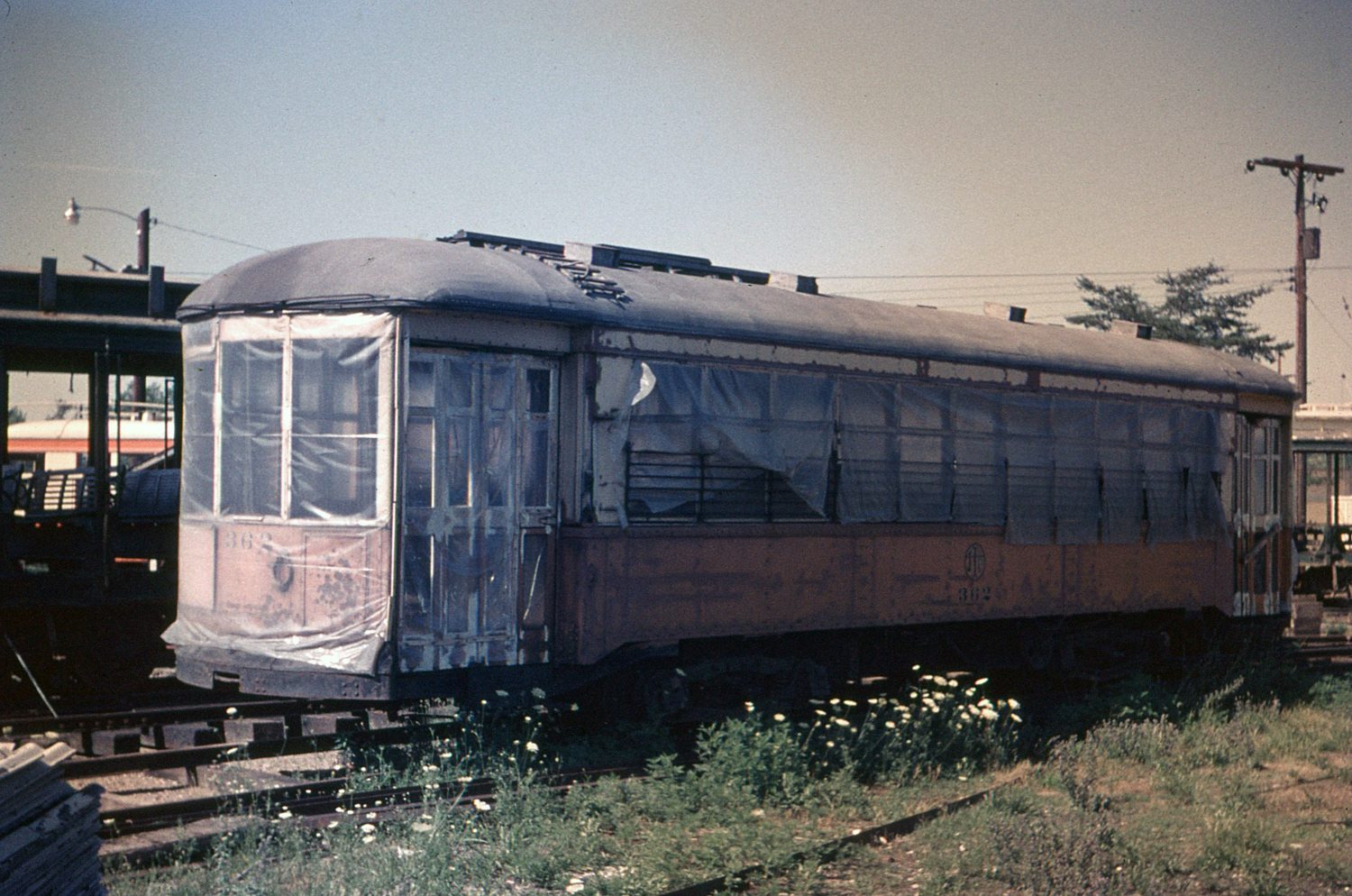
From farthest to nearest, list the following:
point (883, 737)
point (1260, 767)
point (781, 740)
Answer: point (1260, 767)
point (883, 737)
point (781, 740)

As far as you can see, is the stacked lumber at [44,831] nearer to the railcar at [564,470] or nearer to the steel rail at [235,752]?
the steel rail at [235,752]

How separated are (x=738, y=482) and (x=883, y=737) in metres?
2.02

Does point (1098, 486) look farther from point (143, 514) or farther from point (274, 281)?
point (143, 514)

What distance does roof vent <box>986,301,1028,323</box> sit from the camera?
1305cm

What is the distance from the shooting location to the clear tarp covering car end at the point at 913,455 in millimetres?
9102

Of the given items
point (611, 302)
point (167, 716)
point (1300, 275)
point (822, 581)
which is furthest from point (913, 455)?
point (1300, 275)

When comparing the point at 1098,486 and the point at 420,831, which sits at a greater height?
the point at 1098,486

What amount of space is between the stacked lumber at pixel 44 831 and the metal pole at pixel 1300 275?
3014cm

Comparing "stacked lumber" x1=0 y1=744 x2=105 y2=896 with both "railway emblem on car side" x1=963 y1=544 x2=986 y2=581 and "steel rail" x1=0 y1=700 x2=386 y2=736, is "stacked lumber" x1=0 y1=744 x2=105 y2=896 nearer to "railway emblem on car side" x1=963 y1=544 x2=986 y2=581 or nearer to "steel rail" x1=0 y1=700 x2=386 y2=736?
"steel rail" x1=0 y1=700 x2=386 y2=736

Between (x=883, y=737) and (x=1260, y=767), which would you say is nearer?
(x=883, y=737)

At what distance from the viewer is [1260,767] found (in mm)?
9680

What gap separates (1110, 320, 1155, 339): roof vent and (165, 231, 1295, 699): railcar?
11.9 ft

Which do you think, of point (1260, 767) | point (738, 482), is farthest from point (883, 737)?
point (1260, 767)

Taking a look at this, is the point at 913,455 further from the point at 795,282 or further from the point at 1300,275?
the point at 1300,275
